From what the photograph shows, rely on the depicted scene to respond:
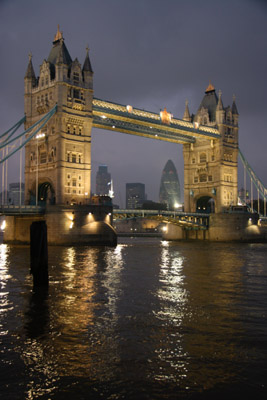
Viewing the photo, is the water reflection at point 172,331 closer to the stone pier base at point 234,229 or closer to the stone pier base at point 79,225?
the stone pier base at point 79,225

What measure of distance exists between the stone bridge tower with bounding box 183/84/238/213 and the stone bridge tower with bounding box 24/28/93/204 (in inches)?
1210

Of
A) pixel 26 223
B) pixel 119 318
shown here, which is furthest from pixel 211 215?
pixel 119 318

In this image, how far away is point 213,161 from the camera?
81.2 m

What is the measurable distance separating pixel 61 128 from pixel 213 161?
35.7 m

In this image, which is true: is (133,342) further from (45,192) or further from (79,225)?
(45,192)

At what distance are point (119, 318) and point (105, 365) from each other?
4.21 m

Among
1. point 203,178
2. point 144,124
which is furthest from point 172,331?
point 203,178

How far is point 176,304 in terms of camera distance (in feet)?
51.3

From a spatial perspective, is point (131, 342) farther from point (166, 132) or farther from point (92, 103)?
point (166, 132)

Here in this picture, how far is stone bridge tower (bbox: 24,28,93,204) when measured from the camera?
56.2m

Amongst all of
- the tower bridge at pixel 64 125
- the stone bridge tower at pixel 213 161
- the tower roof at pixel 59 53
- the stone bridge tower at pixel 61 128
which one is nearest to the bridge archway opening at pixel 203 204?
the stone bridge tower at pixel 213 161

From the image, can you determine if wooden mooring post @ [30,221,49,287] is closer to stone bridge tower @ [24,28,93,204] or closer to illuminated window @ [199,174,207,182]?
stone bridge tower @ [24,28,93,204]

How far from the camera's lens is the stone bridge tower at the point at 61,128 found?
56.2 meters

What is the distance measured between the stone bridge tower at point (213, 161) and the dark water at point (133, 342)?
6219 cm
